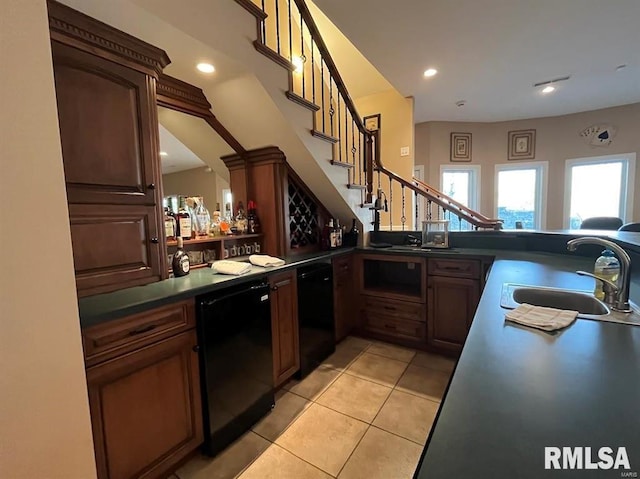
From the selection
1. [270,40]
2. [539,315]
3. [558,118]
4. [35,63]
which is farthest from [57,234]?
[558,118]

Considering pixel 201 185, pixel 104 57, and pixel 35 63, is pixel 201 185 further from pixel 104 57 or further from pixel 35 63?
pixel 35 63

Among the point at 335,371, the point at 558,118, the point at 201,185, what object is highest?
the point at 558,118

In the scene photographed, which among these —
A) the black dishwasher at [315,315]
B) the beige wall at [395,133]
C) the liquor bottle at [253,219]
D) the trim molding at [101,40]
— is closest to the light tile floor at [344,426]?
the black dishwasher at [315,315]

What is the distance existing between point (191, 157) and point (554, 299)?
2.63 meters

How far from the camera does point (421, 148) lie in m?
5.75

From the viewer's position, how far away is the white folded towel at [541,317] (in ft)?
3.25

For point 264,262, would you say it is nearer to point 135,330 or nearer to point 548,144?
point 135,330

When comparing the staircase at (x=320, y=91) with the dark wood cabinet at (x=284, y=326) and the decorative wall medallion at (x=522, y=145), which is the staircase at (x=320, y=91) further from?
the decorative wall medallion at (x=522, y=145)

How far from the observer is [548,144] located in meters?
5.42

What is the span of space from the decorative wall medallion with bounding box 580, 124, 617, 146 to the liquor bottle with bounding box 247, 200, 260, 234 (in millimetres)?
6059

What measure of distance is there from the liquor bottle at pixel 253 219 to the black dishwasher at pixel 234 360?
70cm

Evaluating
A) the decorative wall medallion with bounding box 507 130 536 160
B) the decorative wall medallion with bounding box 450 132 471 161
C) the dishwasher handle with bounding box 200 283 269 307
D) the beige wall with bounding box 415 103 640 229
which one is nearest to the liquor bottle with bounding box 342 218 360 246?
the dishwasher handle with bounding box 200 283 269 307

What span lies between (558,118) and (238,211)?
609cm

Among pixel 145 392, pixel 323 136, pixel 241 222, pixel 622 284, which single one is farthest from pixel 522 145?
pixel 145 392
